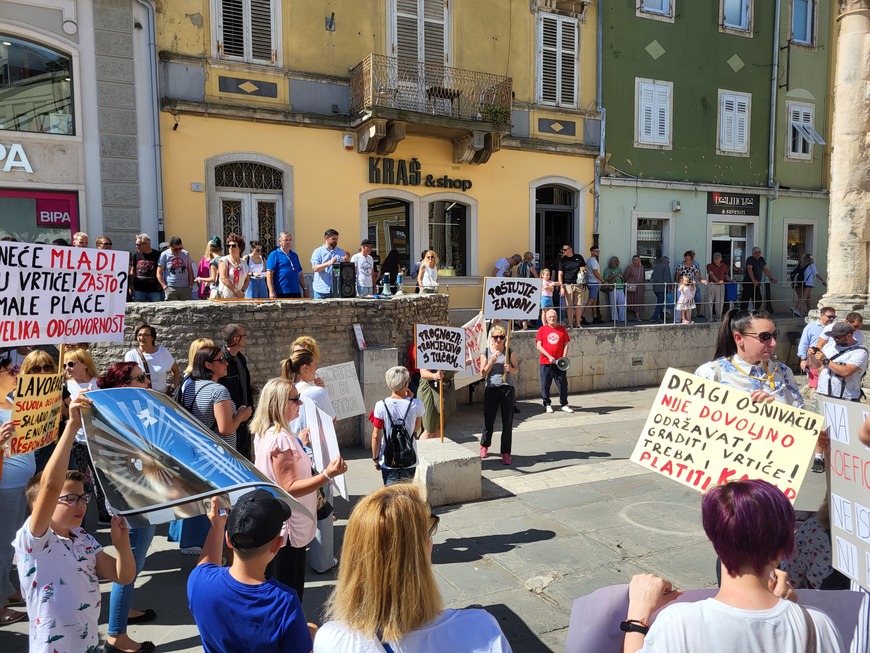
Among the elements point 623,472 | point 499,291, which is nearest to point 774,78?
point 499,291

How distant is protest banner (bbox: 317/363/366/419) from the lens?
6344mm

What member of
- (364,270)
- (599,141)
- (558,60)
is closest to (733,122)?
(599,141)

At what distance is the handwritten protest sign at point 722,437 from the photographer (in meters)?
3.26

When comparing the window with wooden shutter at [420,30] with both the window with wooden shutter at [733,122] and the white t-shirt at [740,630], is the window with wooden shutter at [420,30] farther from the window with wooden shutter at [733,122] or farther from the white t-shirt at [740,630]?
the white t-shirt at [740,630]

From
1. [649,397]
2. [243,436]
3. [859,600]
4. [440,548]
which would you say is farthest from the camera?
[649,397]

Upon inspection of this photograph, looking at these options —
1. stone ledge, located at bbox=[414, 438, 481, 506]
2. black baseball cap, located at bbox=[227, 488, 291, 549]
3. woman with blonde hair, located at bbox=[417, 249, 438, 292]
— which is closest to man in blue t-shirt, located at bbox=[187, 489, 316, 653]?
black baseball cap, located at bbox=[227, 488, 291, 549]

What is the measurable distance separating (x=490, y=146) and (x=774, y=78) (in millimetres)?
10685

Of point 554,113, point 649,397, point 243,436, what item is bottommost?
point 649,397

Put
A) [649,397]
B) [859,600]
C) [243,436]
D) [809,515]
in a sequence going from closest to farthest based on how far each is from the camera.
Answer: [859,600]
[809,515]
[243,436]
[649,397]

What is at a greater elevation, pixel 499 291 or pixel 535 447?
pixel 499 291

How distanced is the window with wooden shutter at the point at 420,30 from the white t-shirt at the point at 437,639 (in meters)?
14.6

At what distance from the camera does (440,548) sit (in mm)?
5719

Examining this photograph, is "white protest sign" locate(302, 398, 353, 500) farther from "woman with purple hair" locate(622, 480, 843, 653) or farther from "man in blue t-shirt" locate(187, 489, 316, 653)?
"woman with purple hair" locate(622, 480, 843, 653)

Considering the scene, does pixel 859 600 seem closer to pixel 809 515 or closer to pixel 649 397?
pixel 809 515
